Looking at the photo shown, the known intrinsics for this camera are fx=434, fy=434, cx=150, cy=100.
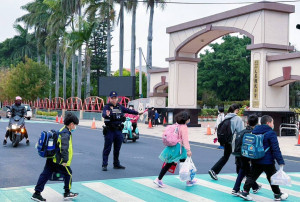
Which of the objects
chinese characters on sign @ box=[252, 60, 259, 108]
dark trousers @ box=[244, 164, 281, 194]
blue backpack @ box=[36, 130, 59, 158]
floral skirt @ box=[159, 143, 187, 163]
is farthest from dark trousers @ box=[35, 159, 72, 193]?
chinese characters on sign @ box=[252, 60, 259, 108]

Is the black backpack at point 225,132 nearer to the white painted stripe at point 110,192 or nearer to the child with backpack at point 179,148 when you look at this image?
the child with backpack at point 179,148

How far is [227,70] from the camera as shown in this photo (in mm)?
61562

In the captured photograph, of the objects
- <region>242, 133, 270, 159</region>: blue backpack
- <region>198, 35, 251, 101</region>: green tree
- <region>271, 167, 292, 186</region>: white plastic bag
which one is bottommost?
<region>271, 167, 292, 186</region>: white plastic bag

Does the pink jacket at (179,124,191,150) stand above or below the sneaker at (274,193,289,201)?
above

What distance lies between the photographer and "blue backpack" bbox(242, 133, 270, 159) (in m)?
6.75

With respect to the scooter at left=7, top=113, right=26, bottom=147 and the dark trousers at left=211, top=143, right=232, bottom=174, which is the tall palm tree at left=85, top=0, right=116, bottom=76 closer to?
the scooter at left=7, top=113, right=26, bottom=147

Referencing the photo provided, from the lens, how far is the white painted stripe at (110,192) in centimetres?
721

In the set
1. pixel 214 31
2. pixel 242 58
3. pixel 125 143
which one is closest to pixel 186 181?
pixel 125 143

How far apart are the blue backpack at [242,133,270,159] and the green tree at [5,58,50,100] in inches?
1702

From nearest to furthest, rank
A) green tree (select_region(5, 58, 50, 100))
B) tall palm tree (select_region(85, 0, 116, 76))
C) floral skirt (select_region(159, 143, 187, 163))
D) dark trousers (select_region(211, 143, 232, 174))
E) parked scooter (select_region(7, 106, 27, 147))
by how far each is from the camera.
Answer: floral skirt (select_region(159, 143, 187, 163)) < dark trousers (select_region(211, 143, 232, 174)) < parked scooter (select_region(7, 106, 27, 147)) < tall palm tree (select_region(85, 0, 116, 76)) < green tree (select_region(5, 58, 50, 100))

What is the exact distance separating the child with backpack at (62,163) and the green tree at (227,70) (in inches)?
2123

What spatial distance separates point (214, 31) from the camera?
2694 centimetres

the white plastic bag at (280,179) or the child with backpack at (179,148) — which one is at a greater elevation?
the child with backpack at (179,148)

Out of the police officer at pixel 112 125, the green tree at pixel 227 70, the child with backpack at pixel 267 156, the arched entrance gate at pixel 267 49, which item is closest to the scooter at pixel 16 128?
the police officer at pixel 112 125
